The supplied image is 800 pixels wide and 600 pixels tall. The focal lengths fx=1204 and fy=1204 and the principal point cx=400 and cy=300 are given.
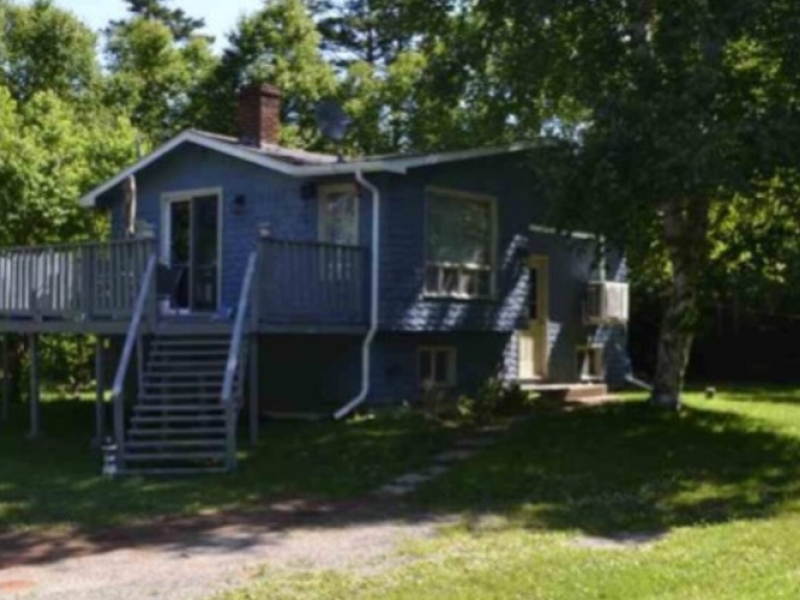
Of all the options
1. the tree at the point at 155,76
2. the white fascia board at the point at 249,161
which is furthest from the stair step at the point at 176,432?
the tree at the point at 155,76

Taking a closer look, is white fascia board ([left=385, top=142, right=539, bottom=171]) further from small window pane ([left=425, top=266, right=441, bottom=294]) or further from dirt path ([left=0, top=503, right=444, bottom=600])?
dirt path ([left=0, top=503, right=444, bottom=600])

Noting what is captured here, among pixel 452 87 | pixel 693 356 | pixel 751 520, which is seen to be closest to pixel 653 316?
pixel 693 356

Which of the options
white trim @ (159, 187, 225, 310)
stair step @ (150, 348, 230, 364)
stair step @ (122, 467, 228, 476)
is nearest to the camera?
stair step @ (122, 467, 228, 476)

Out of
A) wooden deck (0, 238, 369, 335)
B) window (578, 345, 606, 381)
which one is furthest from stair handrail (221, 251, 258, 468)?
window (578, 345, 606, 381)

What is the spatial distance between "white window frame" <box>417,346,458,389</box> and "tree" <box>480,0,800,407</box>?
385 cm

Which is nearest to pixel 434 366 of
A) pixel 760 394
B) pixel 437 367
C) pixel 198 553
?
pixel 437 367

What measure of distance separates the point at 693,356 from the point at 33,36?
1943 centimetres

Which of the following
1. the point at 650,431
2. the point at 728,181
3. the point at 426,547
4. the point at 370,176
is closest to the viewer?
the point at 426,547

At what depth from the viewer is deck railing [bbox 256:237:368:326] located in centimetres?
1588

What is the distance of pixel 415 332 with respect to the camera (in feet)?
59.9

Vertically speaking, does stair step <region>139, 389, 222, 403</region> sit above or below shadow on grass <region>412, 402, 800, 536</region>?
above

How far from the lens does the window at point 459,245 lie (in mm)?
18406

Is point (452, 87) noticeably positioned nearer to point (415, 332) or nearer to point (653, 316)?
point (415, 332)

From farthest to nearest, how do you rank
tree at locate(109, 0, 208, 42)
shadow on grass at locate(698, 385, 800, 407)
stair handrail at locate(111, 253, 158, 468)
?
tree at locate(109, 0, 208, 42) < shadow on grass at locate(698, 385, 800, 407) < stair handrail at locate(111, 253, 158, 468)
